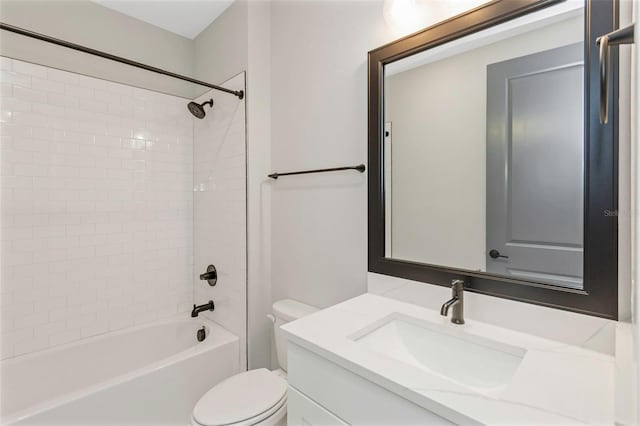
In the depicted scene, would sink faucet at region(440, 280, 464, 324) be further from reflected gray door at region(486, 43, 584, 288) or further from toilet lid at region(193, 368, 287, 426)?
toilet lid at region(193, 368, 287, 426)

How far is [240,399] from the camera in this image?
135 cm

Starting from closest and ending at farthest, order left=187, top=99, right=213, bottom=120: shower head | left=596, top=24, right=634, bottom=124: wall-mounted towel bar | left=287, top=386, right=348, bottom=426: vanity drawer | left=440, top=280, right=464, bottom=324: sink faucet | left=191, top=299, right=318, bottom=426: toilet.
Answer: left=596, top=24, right=634, bottom=124: wall-mounted towel bar
left=287, top=386, right=348, bottom=426: vanity drawer
left=440, top=280, right=464, bottom=324: sink faucet
left=191, top=299, right=318, bottom=426: toilet
left=187, top=99, right=213, bottom=120: shower head

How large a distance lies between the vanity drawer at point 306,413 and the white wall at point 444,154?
25.4 inches

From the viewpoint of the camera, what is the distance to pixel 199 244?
7.75 ft

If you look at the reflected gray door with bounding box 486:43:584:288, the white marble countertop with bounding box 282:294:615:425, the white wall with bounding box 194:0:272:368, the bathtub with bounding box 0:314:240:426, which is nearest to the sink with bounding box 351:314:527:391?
the white marble countertop with bounding box 282:294:615:425

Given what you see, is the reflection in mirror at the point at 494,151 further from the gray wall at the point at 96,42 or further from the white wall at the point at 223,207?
the gray wall at the point at 96,42

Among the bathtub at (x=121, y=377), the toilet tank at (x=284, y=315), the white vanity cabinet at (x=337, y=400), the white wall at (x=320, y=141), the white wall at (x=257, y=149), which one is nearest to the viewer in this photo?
the white vanity cabinet at (x=337, y=400)

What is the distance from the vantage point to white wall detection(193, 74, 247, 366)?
1.93m

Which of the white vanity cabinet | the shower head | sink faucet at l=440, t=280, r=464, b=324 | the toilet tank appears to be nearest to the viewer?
the white vanity cabinet

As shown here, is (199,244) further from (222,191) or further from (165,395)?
(165,395)

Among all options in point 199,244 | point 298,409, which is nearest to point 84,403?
point 298,409

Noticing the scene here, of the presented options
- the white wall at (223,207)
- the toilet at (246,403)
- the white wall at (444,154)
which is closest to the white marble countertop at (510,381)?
the white wall at (444,154)

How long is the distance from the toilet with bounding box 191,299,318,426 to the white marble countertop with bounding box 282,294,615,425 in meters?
0.54

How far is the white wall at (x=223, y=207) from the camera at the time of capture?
1.93 meters
